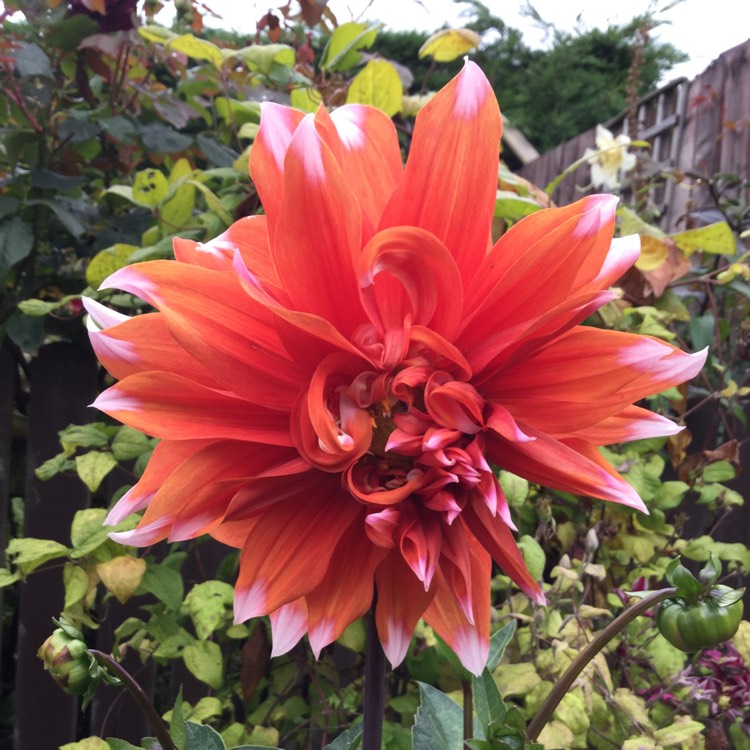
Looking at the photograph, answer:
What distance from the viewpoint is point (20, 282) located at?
148cm

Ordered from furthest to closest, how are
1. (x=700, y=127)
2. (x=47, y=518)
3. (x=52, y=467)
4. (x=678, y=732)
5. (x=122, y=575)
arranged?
(x=700, y=127) → (x=47, y=518) → (x=52, y=467) → (x=122, y=575) → (x=678, y=732)

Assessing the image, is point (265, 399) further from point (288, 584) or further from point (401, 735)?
point (401, 735)

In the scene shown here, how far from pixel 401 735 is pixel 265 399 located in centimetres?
74

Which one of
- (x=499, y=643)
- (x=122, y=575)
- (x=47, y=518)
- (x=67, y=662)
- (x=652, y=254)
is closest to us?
(x=67, y=662)

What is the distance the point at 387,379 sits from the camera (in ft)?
1.48

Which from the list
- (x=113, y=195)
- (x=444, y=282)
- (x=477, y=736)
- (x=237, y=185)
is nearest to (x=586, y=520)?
(x=477, y=736)

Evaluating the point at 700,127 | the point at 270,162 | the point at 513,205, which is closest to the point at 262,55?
the point at 513,205

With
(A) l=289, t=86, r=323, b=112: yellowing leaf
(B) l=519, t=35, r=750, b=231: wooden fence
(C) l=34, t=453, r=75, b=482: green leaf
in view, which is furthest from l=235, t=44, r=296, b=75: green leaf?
(B) l=519, t=35, r=750, b=231: wooden fence

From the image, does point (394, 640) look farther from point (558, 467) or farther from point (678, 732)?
point (678, 732)

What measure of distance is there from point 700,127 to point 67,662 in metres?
3.76

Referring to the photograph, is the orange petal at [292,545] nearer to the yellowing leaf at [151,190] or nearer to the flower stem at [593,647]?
the flower stem at [593,647]

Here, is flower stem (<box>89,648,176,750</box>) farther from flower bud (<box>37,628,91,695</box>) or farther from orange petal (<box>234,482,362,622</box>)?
orange petal (<box>234,482,362,622</box>)

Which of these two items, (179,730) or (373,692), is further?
(179,730)

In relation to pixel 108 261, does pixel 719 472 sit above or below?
below
